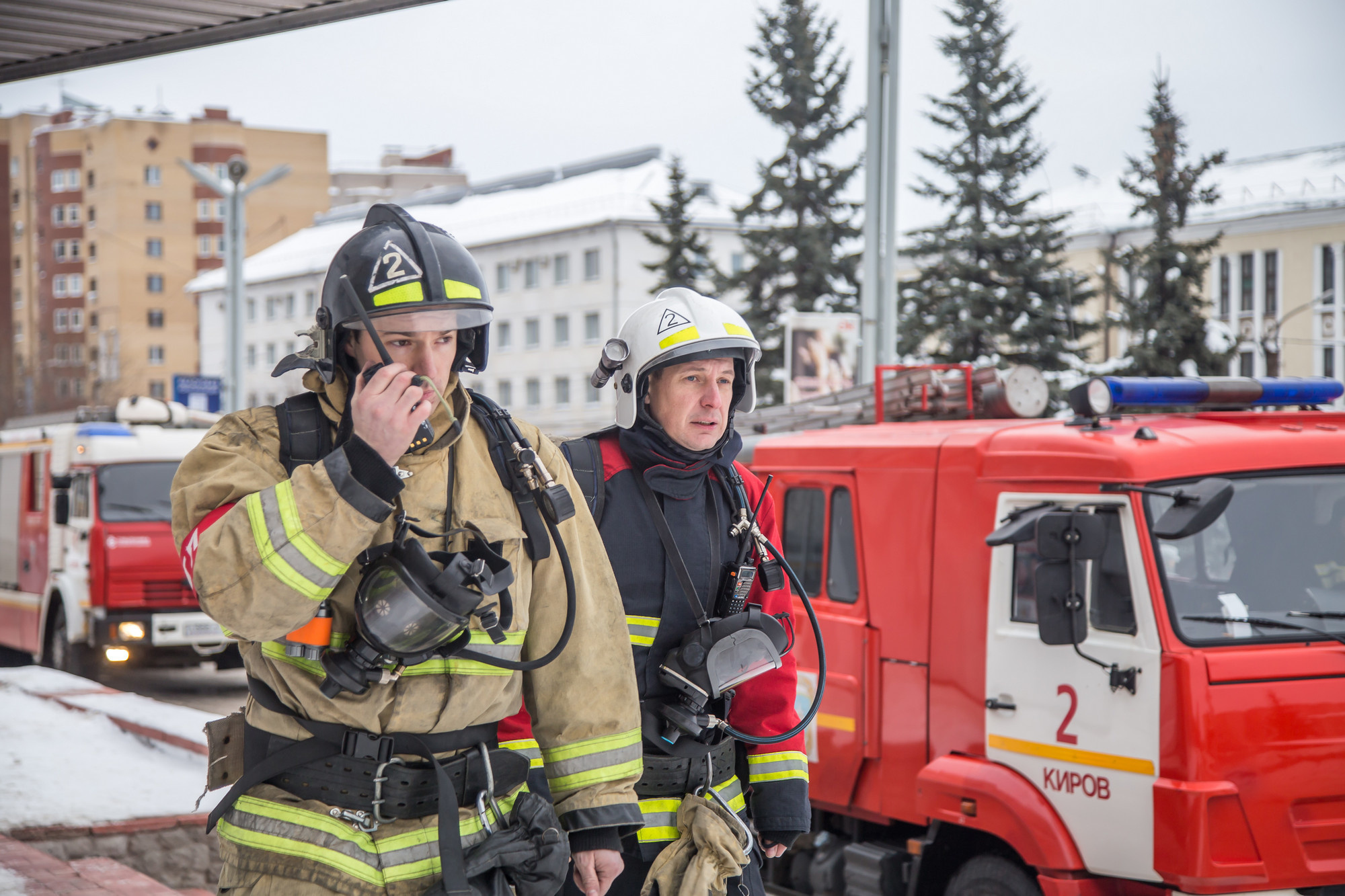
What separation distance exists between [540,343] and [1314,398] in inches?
2401

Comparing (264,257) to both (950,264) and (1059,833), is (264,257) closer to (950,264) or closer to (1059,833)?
(950,264)

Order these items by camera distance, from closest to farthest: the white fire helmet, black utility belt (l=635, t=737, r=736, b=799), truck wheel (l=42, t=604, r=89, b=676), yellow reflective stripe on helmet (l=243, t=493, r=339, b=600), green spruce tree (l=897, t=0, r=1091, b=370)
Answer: yellow reflective stripe on helmet (l=243, t=493, r=339, b=600), black utility belt (l=635, t=737, r=736, b=799), the white fire helmet, truck wheel (l=42, t=604, r=89, b=676), green spruce tree (l=897, t=0, r=1091, b=370)

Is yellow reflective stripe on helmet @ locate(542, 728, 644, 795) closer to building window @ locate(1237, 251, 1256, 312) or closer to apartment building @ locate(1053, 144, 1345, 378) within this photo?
apartment building @ locate(1053, 144, 1345, 378)

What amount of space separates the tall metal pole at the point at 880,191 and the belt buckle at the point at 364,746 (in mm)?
9738

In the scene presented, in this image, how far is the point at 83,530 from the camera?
14.1m

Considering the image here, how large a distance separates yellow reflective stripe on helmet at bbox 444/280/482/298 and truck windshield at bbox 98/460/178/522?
12.2 metres

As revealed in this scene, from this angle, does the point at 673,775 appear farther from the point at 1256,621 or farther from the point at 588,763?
the point at 1256,621

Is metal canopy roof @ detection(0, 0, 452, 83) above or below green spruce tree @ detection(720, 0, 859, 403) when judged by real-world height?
below

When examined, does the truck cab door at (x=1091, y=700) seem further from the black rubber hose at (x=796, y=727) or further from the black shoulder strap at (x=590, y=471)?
the black shoulder strap at (x=590, y=471)

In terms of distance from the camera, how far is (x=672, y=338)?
3.74 meters

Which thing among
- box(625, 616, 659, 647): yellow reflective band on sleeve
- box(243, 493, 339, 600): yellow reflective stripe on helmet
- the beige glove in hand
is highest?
box(243, 493, 339, 600): yellow reflective stripe on helmet

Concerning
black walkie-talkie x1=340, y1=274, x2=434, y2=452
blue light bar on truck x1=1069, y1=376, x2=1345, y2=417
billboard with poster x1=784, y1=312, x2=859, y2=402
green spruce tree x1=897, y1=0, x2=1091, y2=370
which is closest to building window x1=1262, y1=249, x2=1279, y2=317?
green spruce tree x1=897, y1=0, x2=1091, y2=370

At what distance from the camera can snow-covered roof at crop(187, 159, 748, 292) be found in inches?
2415

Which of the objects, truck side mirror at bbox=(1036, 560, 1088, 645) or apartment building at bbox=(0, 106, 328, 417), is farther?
apartment building at bbox=(0, 106, 328, 417)
